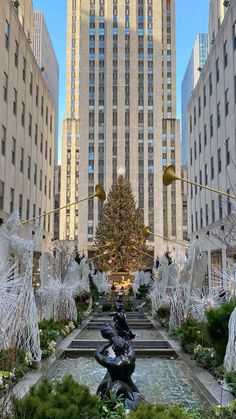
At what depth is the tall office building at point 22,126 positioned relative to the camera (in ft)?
108

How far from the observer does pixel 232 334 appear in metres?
7.86

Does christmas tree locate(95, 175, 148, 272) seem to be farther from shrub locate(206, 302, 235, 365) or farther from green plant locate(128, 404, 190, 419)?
green plant locate(128, 404, 190, 419)

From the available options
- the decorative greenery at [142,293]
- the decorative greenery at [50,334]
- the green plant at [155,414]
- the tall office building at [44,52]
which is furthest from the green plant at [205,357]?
the tall office building at [44,52]

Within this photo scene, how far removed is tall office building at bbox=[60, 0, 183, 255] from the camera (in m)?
91.9

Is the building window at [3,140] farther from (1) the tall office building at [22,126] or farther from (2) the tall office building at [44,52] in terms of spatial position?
(2) the tall office building at [44,52]

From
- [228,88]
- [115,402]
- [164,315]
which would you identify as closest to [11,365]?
[115,402]

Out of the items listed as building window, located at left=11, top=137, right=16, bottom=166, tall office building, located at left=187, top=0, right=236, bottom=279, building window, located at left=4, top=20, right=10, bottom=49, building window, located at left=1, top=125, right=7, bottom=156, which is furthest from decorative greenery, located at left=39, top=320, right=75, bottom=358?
building window, located at left=4, top=20, right=10, bottom=49

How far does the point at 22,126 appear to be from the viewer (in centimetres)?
3834

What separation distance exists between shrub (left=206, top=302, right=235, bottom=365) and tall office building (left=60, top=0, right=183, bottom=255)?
7926 cm

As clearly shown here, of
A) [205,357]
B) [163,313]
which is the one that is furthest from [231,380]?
[163,313]

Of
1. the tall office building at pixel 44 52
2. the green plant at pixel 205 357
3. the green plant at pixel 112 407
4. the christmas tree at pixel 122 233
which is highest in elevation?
the tall office building at pixel 44 52

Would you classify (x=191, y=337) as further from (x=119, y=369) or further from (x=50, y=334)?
(x=119, y=369)

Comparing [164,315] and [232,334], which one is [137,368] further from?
[164,315]

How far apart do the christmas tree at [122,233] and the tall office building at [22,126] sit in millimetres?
8890
